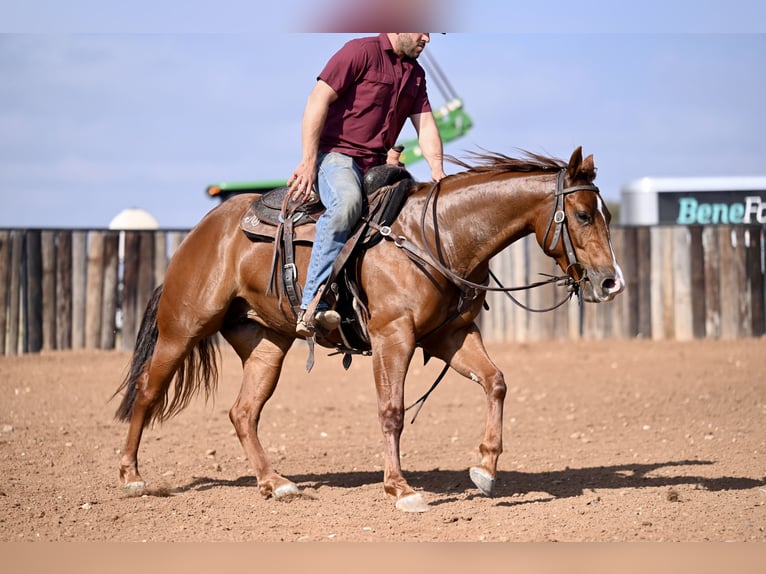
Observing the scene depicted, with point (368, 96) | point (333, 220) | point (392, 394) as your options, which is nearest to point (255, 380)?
point (392, 394)

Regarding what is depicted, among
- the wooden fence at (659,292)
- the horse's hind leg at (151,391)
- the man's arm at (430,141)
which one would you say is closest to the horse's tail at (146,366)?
the horse's hind leg at (151,391)

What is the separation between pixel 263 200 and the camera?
6.73 metres

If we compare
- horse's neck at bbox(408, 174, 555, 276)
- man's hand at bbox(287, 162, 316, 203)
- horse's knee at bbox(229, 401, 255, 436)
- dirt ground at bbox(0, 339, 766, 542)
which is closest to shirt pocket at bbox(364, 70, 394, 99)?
man's hand at bbox(287, 162, 316, 203)

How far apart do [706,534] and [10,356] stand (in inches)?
504

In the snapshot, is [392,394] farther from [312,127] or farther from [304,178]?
[312,127]

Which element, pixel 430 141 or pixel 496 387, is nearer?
pixel 496 387

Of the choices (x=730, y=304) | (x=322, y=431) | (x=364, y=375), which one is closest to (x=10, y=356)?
(x=364, y=375)

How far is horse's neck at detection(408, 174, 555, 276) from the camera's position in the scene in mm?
5957

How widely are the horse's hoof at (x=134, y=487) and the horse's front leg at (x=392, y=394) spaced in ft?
6.22

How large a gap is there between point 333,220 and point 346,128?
0.72 m

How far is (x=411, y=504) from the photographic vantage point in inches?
228

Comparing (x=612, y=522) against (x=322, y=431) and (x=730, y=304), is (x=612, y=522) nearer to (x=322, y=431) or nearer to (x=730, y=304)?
(x=322, y=431)

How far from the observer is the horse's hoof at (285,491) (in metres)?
6.42

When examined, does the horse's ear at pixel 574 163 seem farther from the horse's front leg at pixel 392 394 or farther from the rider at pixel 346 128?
the horse's front leg at pixel 392 394
